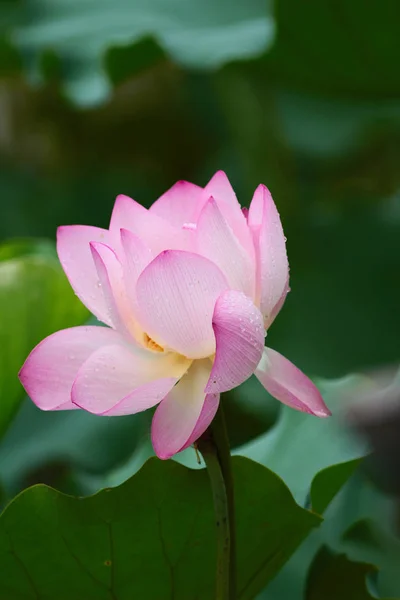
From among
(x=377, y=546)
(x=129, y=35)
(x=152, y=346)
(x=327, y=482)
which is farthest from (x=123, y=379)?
(x=129, y=35)

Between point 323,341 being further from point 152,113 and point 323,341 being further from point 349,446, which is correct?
point 152,113

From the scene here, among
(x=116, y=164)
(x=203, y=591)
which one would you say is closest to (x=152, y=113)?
(x=116, y=164)

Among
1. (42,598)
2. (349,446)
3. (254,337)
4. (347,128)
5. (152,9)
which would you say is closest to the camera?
(254,337)

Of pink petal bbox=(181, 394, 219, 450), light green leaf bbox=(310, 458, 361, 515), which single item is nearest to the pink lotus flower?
pink petal bbox=(181, 394, 219, 450)

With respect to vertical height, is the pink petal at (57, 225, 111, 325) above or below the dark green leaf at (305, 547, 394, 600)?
above

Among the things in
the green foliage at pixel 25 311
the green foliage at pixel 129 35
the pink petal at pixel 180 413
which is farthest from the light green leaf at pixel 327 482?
the green foliage at pixel 129 35

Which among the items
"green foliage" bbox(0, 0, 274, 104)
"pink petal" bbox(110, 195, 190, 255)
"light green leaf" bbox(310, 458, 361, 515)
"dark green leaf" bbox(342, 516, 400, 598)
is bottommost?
"dark green leaf" bbox(342, 516, 400, 598)

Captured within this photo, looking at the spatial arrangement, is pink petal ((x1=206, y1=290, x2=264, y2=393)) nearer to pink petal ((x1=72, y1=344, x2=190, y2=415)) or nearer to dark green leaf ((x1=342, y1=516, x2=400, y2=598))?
pink petal ((x1=72, y1=344, x2=190, y2=415))
